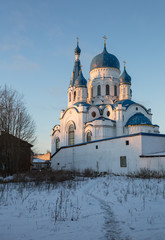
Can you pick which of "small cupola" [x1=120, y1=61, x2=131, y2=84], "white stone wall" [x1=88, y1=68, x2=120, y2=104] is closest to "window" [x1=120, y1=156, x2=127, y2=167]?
"small cupola" [x1=120, y1=61, x2=131, y2=84]

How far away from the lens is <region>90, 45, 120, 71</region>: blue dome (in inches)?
1457

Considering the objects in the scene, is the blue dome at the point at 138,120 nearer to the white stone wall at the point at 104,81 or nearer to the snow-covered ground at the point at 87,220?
the white stone wall at the point at 104,81

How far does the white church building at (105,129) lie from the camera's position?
18.3 meters

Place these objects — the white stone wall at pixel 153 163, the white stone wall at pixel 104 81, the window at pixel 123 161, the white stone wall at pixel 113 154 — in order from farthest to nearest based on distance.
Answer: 1. the white stone wall at pixel 104 81
2. the window at pixel 123 161
3. the white stone wall at pixel 113 154
4. the white stone wall at pixel 153 163

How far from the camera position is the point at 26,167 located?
72.6 feet

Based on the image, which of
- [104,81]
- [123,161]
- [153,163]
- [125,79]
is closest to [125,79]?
[125,79]

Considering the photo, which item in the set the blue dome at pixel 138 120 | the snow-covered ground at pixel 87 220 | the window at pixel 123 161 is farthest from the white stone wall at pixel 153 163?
the blue dome at pixel 138 120

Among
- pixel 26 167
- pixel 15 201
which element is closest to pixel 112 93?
pixel 26 167

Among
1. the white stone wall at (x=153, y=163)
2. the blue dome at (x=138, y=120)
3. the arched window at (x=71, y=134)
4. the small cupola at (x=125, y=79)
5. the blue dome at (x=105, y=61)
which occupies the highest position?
the blue dome at (x=105, y=61)

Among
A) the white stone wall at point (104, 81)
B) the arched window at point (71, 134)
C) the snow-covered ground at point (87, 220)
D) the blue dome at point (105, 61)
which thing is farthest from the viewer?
the blue dome at point (105, 61)

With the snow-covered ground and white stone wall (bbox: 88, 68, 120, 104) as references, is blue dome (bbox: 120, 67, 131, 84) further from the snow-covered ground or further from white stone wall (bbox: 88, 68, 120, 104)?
the snow-covered ground

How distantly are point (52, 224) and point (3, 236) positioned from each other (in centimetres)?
96

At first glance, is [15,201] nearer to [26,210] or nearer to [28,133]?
[26,210]

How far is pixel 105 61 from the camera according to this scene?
37094 mm
